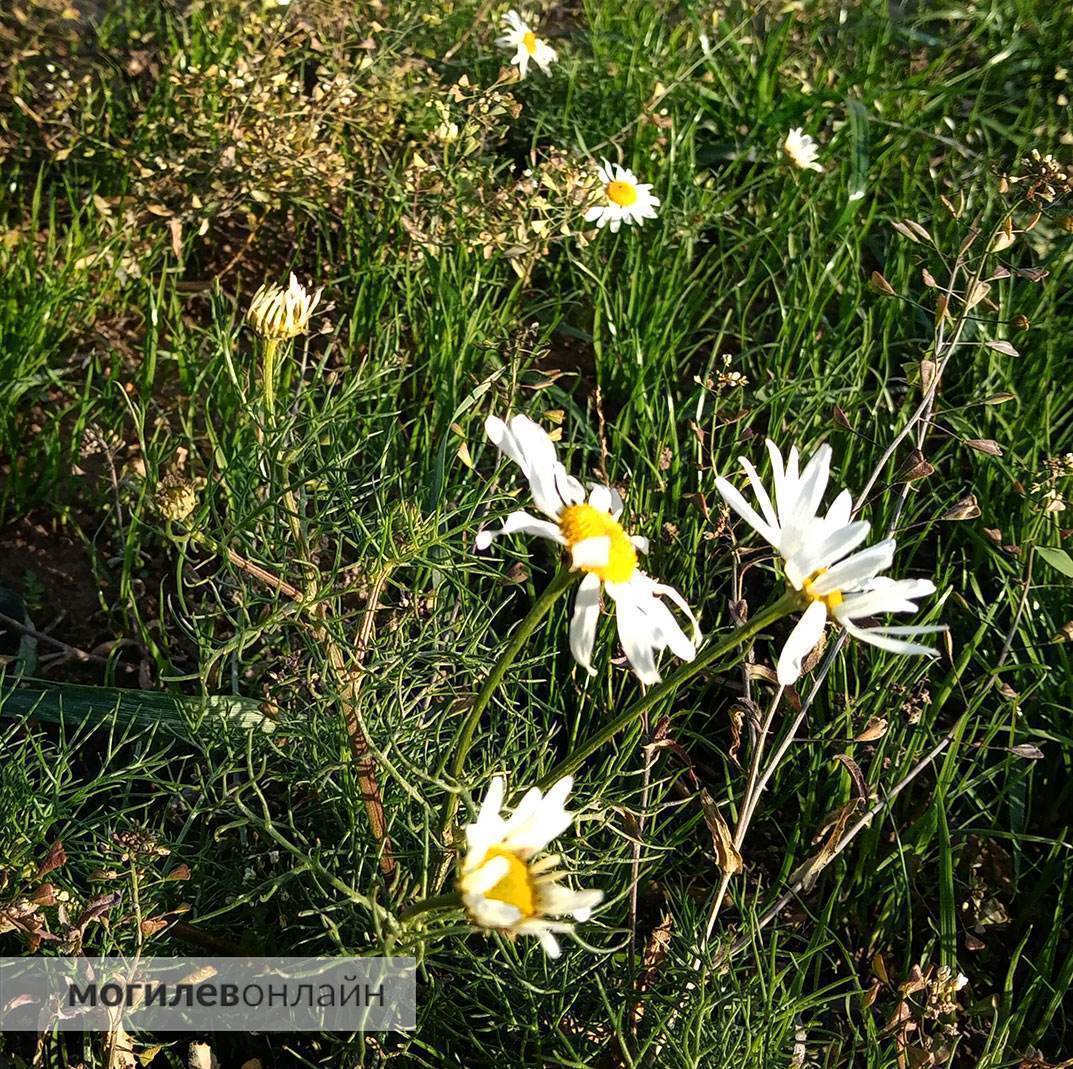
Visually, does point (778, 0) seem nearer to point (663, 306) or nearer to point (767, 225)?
point (767, 225)

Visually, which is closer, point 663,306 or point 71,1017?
point 71,1017

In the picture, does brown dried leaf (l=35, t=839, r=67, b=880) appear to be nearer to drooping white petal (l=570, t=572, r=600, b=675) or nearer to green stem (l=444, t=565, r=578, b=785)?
green stem (l=444, t=565, r=578, b=785)

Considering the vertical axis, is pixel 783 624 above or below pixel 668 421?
below

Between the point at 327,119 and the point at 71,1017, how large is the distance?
1867mm

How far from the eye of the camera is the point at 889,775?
66.8 inches

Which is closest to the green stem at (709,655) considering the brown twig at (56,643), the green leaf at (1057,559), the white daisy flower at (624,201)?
the green leaf at (1057,559)

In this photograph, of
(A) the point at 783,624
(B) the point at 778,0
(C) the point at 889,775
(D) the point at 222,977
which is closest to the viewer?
(D) the point at 222,977

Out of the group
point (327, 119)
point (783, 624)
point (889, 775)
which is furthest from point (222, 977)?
point (327, 119)

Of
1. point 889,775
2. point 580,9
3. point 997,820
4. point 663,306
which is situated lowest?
point 997,820

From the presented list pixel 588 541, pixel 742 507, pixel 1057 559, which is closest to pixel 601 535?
pixel 588 541

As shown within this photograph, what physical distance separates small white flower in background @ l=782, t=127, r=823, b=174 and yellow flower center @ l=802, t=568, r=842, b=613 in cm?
185

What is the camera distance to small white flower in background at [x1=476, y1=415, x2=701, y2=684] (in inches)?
38.6

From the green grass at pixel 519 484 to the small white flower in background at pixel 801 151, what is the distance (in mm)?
76

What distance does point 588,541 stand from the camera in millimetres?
953
